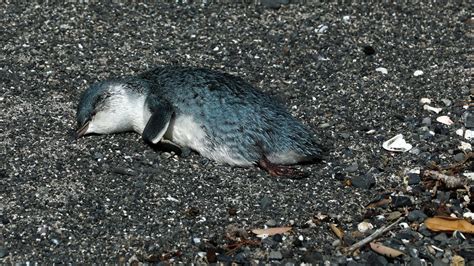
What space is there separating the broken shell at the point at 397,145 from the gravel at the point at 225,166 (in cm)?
6

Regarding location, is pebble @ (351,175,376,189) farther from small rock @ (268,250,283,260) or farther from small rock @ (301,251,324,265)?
small rock @ (268,250,283,260)

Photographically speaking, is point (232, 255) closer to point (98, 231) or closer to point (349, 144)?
point (98, 231)

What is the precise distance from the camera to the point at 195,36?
7316 mm

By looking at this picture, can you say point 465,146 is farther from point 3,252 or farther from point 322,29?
point 3,252

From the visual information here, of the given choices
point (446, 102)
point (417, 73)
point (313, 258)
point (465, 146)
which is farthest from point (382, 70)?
point (313, 258)

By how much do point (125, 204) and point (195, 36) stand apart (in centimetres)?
241

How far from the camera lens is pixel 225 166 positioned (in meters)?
5.63

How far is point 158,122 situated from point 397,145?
1.54 meters

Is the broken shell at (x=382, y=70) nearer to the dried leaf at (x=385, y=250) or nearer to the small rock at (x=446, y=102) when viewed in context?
the small rock at (x=446, y=102)

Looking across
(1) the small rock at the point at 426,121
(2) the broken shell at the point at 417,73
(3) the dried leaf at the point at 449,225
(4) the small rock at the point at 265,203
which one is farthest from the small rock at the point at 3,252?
(2) the broken shell at the point at 417,73

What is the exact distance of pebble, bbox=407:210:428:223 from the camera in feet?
16.9

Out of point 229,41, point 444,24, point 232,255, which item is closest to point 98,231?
point 232,255

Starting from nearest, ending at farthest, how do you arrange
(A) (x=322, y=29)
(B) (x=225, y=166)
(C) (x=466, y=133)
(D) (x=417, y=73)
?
(B) (x=225, y=166)
(C) (x=466, y=133)
(D) (x=417, y=73)
(A) (x=322, y=29)

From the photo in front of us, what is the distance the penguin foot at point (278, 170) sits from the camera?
550 centimetres
